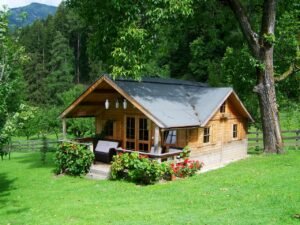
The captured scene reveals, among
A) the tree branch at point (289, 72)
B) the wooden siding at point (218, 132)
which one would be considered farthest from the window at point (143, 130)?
the tree branch at point (289, 72)

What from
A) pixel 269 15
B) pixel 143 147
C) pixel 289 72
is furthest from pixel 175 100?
pixel 289 72

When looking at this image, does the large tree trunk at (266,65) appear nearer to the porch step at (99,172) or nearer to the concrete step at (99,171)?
the porch step at (99,172)

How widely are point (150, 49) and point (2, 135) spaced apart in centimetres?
812

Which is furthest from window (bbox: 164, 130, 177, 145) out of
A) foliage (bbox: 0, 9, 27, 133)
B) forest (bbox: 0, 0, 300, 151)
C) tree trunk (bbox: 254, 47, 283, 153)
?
foliage (bbox: 0, 9, 27, 133)

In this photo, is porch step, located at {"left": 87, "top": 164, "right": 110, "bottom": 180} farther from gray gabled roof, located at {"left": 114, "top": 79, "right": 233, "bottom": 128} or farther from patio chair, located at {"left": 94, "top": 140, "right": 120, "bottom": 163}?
gray gabled roof, located at {"left": 114, "top": 79, "right": 233, "bottom": 128}

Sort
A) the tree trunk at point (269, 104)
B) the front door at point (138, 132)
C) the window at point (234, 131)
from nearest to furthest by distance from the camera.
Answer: the front door at point (138, 132)
the tree trunk at point (269, 104)
the window at point (234, 131)

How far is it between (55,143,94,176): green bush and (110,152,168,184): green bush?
1902mm

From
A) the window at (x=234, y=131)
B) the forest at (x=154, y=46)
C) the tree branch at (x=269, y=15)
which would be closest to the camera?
the forest at (x=154, y=46)

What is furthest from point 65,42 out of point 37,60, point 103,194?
point 103,194

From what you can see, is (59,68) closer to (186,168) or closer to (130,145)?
(130,145)

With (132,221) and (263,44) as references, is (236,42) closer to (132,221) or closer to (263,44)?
(263,44)

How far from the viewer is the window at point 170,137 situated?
63.7ft

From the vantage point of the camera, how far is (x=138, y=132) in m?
20.1

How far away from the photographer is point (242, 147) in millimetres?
23453
